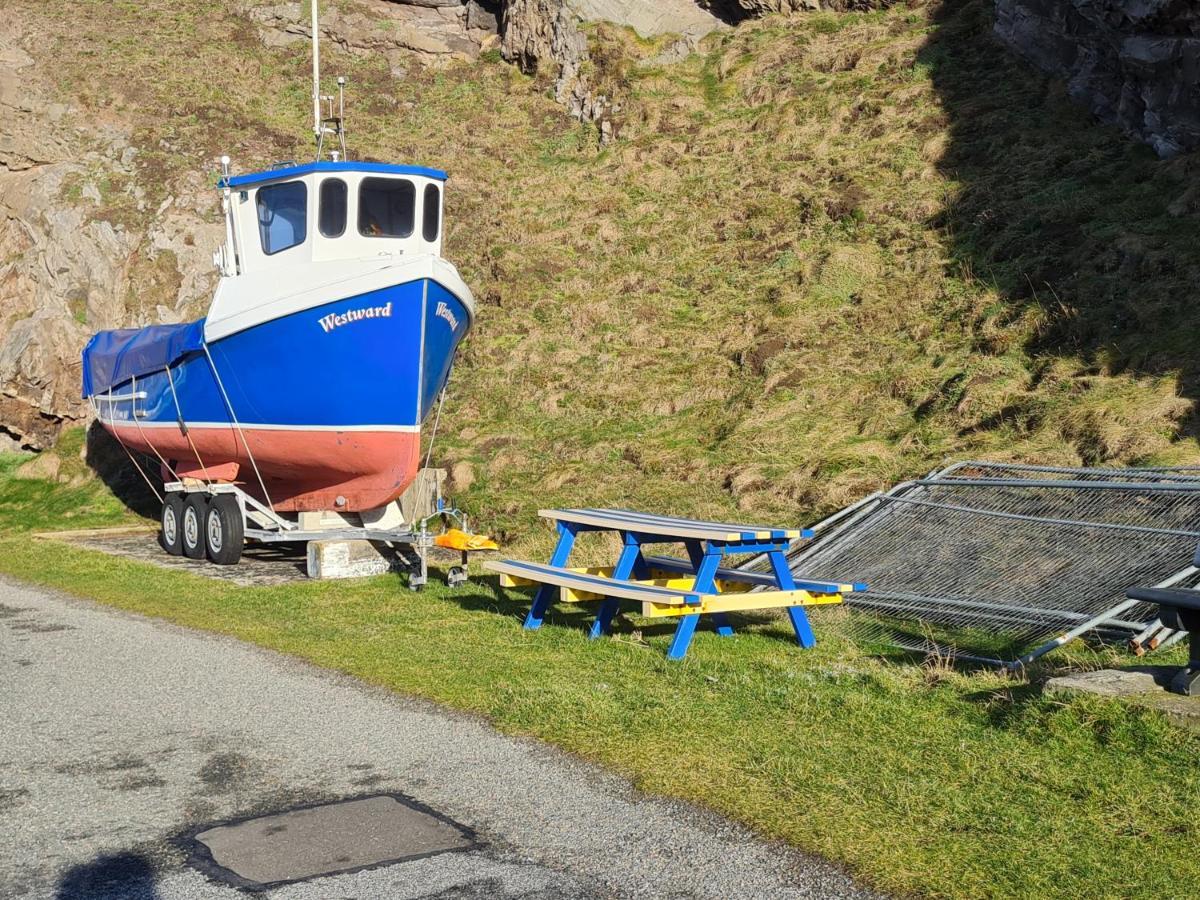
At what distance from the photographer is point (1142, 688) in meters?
6.27

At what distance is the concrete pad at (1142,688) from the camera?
582cm

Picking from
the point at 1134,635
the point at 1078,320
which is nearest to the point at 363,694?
the point at 1134,635

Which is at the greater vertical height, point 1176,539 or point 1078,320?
point 1078,320

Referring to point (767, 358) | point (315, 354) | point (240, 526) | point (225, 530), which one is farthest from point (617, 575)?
point (767, 358)

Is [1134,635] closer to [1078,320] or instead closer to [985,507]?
[985,507]

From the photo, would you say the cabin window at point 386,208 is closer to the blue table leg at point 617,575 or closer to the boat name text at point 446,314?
the boat name text at point 446,314

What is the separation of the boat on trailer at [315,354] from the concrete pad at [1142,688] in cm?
870

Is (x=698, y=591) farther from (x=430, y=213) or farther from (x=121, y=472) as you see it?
(x=121, y=472)

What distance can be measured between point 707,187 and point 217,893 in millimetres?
23703

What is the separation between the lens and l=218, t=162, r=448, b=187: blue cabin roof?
1382 centimetres

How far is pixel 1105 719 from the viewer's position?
5.97 metres

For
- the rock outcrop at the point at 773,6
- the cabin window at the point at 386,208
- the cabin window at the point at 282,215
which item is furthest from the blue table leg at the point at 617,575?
the rock outcrop at the point at 773,6

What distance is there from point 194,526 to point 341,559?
10.7ft

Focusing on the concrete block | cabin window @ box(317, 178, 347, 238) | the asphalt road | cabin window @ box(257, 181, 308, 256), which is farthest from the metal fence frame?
cabin window @ box(257, 181, 308, 256)
